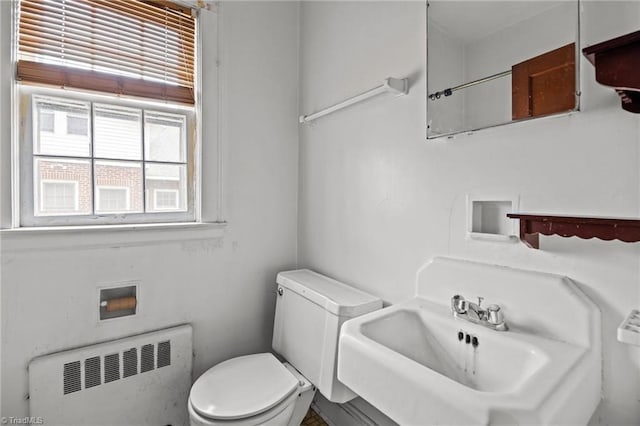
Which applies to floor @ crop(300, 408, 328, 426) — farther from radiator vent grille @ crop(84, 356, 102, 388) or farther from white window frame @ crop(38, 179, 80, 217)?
white window frame @ crop(38, 179, 80, 217)

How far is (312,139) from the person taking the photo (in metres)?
1.74

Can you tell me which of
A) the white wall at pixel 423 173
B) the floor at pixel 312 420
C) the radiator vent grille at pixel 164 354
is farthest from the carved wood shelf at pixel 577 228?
the radiator vent grille at pixel 164 354

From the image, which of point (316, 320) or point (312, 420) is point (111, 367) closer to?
point (316, 320)

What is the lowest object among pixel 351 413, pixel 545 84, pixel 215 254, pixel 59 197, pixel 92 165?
pixel 351 413

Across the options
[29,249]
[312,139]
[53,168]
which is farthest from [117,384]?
[312,139]

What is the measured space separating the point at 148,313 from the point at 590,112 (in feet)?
5.63

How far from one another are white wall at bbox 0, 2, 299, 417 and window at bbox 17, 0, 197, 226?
0.31 feet

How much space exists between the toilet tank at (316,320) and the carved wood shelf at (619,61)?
3.15 feet

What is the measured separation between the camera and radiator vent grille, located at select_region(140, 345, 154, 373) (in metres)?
1.39

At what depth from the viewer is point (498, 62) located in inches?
36.5

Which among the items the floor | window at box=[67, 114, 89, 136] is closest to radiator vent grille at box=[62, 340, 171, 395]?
the floor

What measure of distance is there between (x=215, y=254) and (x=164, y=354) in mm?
494

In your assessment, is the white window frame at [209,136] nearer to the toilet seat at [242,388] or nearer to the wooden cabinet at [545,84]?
the toilet seat at [242,388]

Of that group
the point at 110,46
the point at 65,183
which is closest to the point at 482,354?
the point at 65,183
